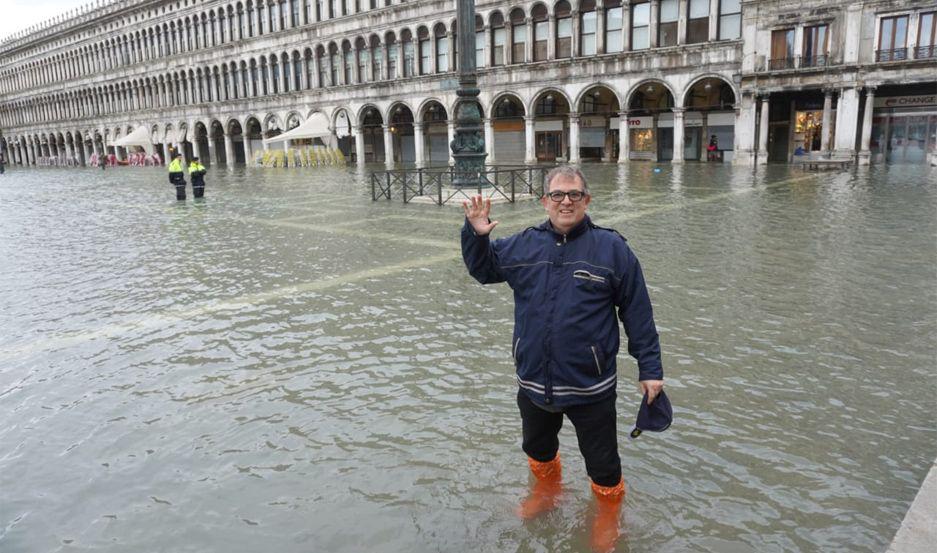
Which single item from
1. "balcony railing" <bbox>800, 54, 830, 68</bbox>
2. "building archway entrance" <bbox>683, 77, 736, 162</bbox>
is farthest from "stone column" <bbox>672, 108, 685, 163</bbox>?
"balcony railing" <bbox>800, 54, 830, 68</bbox>

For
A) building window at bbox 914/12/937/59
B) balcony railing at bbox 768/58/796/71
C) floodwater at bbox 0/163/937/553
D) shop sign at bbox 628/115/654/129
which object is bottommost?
floodwater at bbox 0/163/937/553

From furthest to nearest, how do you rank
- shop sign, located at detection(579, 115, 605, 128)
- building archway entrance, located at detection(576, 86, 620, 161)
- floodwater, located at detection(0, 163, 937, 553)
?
shop sign, located at detection(579, 115, 605, 128)
building archway entrance, located at detection(576, 86, 620, 161)
floodwater, located at detection(0, 163, 937, 553)

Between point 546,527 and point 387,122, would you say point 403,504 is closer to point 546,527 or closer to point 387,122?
point 546,527

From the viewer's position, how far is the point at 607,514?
11.1ft

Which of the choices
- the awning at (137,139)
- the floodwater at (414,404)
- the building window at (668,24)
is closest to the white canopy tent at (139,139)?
the awning at (137,139)

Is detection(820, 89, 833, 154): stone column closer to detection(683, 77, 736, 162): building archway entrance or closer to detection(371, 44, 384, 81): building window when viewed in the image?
detection(683, 77, 736, 162): building archway entrance

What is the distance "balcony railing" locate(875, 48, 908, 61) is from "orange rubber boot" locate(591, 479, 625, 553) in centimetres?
3137

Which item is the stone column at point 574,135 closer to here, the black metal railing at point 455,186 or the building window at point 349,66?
the black metal railing at point 455,186

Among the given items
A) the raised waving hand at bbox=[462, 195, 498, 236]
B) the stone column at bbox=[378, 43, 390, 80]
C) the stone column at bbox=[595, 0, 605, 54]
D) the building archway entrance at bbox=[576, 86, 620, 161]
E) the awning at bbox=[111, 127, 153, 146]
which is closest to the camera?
the raised waving hand at bbox=[462, 195, 498, 236]

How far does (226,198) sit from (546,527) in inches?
820

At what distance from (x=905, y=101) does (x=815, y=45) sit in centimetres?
491

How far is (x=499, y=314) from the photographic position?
7332 millimetres

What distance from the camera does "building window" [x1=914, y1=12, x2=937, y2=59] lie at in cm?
2700

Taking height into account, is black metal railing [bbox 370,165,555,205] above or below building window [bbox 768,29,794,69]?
below
